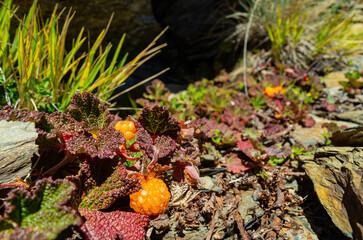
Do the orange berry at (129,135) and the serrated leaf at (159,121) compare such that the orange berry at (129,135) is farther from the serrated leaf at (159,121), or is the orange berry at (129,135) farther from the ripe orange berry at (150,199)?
the ripe orange berry at (150,199)

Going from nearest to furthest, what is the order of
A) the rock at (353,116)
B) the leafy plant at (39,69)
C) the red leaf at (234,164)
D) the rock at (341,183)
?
the rock at (341,183) → the leafy plant at (39,69) → the red leaf at (234,164) → the rock at (353,116)

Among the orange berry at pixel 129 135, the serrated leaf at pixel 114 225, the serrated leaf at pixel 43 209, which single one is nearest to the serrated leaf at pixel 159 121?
the orange berry at pixel 129 135

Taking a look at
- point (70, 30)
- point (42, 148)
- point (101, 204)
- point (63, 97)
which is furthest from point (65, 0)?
point (101, 204)

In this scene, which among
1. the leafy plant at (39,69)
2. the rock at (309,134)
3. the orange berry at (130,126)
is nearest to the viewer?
the orange berry at (130,126)

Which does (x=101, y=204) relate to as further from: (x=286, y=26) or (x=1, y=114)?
(x=286, y=26)

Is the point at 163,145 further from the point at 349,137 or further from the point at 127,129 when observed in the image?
the point at 349,137
